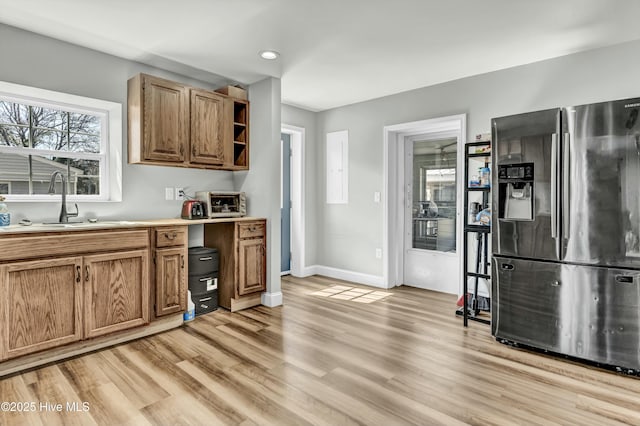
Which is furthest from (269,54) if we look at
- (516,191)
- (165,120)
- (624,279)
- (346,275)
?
(624,279)

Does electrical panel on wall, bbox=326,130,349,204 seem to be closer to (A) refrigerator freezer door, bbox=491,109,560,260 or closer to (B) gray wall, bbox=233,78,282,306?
(B) gray wall, bbox=233,78,282,306

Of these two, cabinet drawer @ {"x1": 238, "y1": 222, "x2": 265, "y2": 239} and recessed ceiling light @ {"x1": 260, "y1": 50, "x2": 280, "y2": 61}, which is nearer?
recessed ceiling light @ {"x1": 260, "y1": 50, "x2": 280, "y2": 61}

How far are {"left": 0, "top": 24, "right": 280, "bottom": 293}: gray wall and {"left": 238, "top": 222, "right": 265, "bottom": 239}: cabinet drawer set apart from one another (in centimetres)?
11

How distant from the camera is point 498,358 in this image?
103 inches

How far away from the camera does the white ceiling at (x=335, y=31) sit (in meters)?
2.47

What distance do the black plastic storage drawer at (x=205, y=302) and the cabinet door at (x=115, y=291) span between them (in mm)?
613

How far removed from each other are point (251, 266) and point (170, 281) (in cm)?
85

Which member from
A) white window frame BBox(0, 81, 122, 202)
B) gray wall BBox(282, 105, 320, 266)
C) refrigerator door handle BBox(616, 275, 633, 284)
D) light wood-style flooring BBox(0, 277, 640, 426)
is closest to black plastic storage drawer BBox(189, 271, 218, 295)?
light wood-style flooring BBox(0, 277, 640, 426)

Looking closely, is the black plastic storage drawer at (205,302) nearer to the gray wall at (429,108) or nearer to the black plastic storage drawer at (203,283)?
the black plastic storage drawer at (203,283)

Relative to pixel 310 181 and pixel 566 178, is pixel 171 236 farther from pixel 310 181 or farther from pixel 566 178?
pixel 566 178

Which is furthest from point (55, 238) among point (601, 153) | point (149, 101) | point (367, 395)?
point (601, 153)

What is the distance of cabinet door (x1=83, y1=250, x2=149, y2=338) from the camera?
2.68m

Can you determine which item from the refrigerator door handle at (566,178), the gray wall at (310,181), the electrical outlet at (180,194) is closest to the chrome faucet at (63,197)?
the electrical outlet at (180,194)

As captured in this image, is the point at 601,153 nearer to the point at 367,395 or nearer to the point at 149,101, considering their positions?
the point at 367,395
